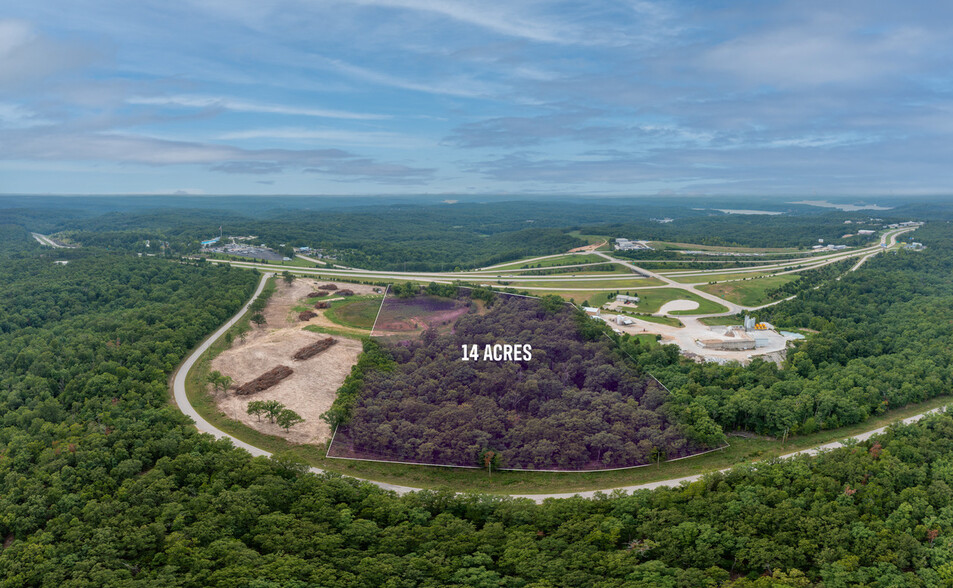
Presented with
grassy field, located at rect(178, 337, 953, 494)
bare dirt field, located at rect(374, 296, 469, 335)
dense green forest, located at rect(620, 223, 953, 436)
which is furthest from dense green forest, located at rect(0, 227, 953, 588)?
bare dirt field, located at rect(374, 296, 469, 335)

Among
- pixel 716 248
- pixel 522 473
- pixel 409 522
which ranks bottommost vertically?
pixel 522 473

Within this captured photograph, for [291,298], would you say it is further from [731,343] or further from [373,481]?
[731,343]

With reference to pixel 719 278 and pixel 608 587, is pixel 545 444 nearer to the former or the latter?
pixel 608 587

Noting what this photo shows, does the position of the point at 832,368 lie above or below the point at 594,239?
below

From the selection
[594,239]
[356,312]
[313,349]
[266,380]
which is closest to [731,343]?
[356,312]

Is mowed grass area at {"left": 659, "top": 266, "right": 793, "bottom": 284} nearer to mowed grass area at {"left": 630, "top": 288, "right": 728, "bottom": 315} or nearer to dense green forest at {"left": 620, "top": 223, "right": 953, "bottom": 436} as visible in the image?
mowed grass area at {"left": 630, "top": 288, "right": 728, "bottom": 315}

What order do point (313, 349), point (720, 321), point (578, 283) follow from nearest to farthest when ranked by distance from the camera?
point (313, 349), point (720, 321), point (578, 283)

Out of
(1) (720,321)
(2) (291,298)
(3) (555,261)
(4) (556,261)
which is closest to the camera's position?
(1) (720,321)
